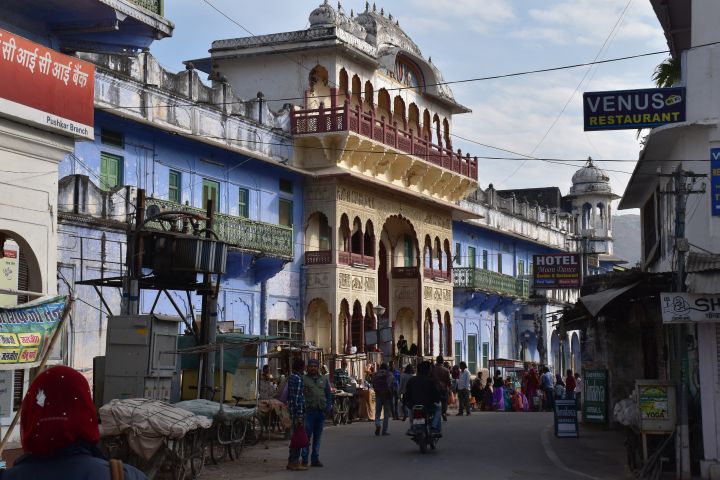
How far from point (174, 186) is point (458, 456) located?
13554mm

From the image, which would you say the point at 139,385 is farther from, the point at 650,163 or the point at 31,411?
the point at 31,411

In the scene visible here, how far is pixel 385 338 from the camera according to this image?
31734 millimetres

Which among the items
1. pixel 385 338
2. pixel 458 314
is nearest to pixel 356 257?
pixel 385 338

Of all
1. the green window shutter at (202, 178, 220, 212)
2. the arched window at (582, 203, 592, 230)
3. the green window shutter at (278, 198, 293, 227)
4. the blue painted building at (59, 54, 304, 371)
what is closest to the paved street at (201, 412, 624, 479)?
the blue painted building at (59, 54, 304, 371)

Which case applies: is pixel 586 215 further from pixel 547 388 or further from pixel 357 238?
pixel 357 238

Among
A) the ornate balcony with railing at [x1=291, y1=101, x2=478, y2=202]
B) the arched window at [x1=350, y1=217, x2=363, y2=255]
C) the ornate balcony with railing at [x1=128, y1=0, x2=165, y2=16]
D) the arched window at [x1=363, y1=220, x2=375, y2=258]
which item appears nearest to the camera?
the ornate balcony with railing at [x1=128, y1=0, x2=165, y2=16]

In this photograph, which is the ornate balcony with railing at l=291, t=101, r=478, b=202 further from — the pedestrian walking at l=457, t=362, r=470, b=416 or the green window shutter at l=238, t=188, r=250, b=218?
the pedestrian walking at l=457, t=362, r=470, b=416

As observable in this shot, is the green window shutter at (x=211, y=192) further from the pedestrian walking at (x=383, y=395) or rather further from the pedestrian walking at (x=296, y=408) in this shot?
the pedestrian walking at (x=296, y=408)

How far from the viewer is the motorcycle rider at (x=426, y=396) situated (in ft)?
62.3

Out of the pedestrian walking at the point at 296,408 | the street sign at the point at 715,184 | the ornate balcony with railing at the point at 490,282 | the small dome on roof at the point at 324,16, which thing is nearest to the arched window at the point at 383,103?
the small dome on roof at the point at 324,16

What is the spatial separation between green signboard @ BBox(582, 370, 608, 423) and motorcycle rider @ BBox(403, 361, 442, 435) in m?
5.16

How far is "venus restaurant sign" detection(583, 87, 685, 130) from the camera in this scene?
55.2ft

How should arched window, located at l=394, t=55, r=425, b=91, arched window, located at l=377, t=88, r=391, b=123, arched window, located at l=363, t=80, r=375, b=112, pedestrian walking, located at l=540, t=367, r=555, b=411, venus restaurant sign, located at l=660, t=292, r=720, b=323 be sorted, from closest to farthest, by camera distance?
venus restaurant sign, located at l=660, t=292, r=720, b=323 → pedestrian walking, located at l=540, t=367, r=555, b=411 → arched window, located at l=363, t=80, r=375, b=112 → arched window, located at l=377, t=88, r=391, b=123 → arched window, located at l=394, t=55, r=425, b=91

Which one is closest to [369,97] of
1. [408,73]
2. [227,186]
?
[408,73]
